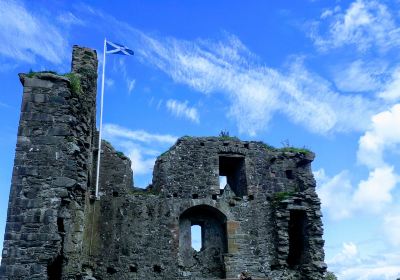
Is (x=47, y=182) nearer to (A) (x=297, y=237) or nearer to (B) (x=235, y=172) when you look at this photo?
(B) (x=235, y=172)

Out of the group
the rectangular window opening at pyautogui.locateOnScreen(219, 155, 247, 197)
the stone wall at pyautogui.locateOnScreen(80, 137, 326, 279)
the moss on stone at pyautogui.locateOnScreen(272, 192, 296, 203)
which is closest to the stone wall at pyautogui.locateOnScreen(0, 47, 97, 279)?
the stone wall at pyautogui.locateOnScreen(80, 137, 326, 279)

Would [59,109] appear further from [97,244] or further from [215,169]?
[215,169]

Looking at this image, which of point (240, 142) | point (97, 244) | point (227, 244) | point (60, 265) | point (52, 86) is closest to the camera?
point (60, 265)

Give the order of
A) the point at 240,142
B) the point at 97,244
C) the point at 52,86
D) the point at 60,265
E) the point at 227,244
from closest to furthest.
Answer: the point at 60,265
the point at 52,86
the point at 97,244
the point at 227,244
the point at 240,142

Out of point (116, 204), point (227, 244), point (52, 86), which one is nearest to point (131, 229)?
point (116, 204)

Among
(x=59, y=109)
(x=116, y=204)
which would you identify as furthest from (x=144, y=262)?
(x=59, y=109)

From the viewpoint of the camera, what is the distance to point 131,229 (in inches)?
664

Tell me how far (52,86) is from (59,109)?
69cm

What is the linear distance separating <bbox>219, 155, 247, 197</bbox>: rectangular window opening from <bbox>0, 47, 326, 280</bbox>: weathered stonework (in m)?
0.05

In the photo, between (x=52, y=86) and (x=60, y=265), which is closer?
(x=60, y=265)

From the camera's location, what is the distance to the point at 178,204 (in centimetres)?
1761

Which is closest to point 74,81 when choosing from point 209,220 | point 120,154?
point 120,154

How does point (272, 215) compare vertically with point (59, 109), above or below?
below

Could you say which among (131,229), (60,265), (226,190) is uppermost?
(226,190)
